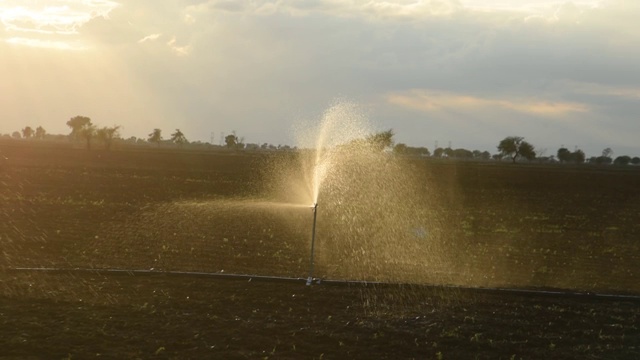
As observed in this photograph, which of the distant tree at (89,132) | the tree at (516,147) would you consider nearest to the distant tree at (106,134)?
the distant tree at (89,132)

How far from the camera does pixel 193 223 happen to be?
21.1m

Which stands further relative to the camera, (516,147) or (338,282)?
(516,147)

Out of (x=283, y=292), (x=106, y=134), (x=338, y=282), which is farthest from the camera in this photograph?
(x=106, y=134)

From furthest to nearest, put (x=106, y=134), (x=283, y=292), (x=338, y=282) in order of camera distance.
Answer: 1. (x=106, y=134)
2. (x=338, y=282)
3. (x=283, y=292)

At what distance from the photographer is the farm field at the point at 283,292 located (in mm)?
9266

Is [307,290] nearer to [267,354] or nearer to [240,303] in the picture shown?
[240,303]

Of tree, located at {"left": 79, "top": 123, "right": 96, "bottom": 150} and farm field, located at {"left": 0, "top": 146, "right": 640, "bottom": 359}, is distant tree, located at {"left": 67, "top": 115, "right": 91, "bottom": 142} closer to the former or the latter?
tree, located at {"left": 79, "top": 123, "right": 96, "bottom": 150}

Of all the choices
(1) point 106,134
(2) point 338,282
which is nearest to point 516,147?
(1) point 106,134

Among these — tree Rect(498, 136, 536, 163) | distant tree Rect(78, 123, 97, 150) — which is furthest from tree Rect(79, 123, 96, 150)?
tree Rect(498, 136, 536, 163)

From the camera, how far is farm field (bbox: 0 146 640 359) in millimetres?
9266

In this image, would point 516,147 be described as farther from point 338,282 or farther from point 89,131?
point 338,282

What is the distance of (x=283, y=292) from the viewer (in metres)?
12.0

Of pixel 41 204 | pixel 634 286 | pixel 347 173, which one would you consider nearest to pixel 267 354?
pixel 634 286

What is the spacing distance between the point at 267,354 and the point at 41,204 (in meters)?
18.6
